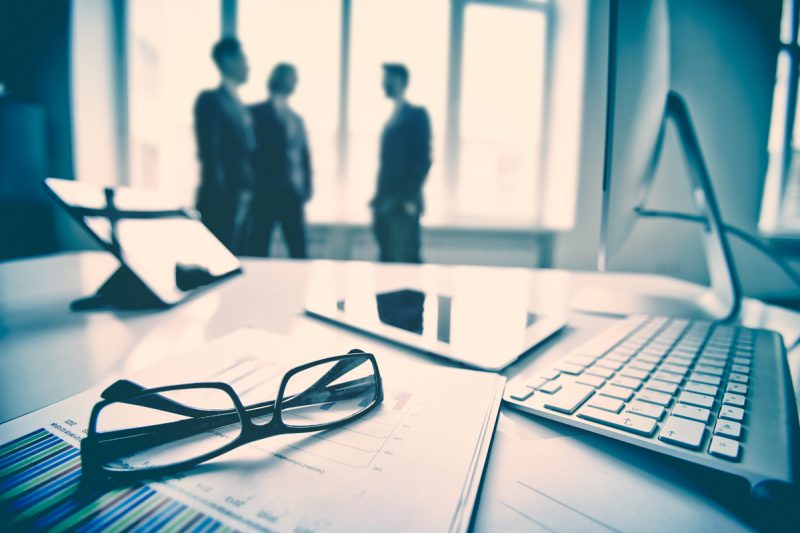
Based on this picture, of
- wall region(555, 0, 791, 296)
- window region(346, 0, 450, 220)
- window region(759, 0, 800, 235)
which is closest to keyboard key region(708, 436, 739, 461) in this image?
wall region(555, 0, 791, 296)

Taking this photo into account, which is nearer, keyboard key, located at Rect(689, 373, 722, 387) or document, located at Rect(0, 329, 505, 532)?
document, located at Rect(0, 329, 505, 532)

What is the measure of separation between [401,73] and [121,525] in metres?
3.00

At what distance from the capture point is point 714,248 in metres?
0.70

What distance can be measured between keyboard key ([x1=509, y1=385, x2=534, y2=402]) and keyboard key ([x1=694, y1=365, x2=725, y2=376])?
0.57ft

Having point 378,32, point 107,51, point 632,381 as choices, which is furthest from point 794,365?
point 107,51

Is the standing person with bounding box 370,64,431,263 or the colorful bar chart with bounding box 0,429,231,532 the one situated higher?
the standing person with bounding box 370,64,431,263

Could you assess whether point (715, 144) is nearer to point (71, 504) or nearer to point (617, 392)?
point (617, 392)

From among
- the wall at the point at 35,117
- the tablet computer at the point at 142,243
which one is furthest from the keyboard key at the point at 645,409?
the wall at the point at 35,117

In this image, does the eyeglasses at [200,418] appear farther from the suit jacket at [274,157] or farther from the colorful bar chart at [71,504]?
the suit jacket at [274,157]

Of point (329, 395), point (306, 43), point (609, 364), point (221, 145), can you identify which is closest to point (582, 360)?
point (609, 364)

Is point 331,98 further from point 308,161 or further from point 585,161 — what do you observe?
point 585,161

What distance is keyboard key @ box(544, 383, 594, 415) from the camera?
0.83 feet

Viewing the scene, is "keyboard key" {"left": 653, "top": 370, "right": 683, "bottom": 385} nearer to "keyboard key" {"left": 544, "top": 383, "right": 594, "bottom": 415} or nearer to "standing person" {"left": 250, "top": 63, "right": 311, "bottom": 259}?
"keyboard key" {"left": 544, "top": 383, "right": 594, "bottom": 415}

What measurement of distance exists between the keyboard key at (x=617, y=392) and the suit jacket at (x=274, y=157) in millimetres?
2667
